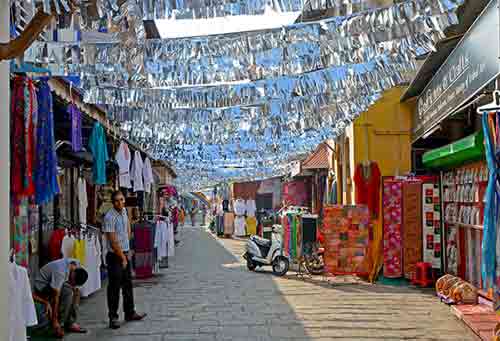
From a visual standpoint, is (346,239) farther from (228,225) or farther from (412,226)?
(228,225)

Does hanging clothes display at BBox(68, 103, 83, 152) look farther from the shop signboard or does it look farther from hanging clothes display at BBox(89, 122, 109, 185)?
the shop signboard

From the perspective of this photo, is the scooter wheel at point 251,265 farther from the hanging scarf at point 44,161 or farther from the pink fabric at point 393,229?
the hanging scarf at point 44,161

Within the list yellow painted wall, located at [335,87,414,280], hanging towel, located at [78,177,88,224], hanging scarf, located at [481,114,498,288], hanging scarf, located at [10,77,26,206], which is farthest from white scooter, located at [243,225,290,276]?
hanging scarf, located at [10,77,26,206]

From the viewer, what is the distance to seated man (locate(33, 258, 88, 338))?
7.77m

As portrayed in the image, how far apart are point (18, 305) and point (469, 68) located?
195 inches

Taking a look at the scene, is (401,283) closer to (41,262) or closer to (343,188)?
(343,188)

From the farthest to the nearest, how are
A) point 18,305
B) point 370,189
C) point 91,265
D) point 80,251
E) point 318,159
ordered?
point 318,159, point 370,189, point 91,265, point 80,251, point 18,305

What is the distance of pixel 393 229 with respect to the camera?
12.5 m

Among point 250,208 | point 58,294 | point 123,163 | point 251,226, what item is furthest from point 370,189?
point 250,208

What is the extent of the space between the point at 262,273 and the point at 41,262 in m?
6.73

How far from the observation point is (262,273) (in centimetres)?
1526

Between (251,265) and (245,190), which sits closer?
(251,265)

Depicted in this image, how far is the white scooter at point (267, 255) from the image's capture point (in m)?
14.8

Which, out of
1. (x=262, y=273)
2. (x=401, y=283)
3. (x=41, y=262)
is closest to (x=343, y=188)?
(x=262, y=273)
